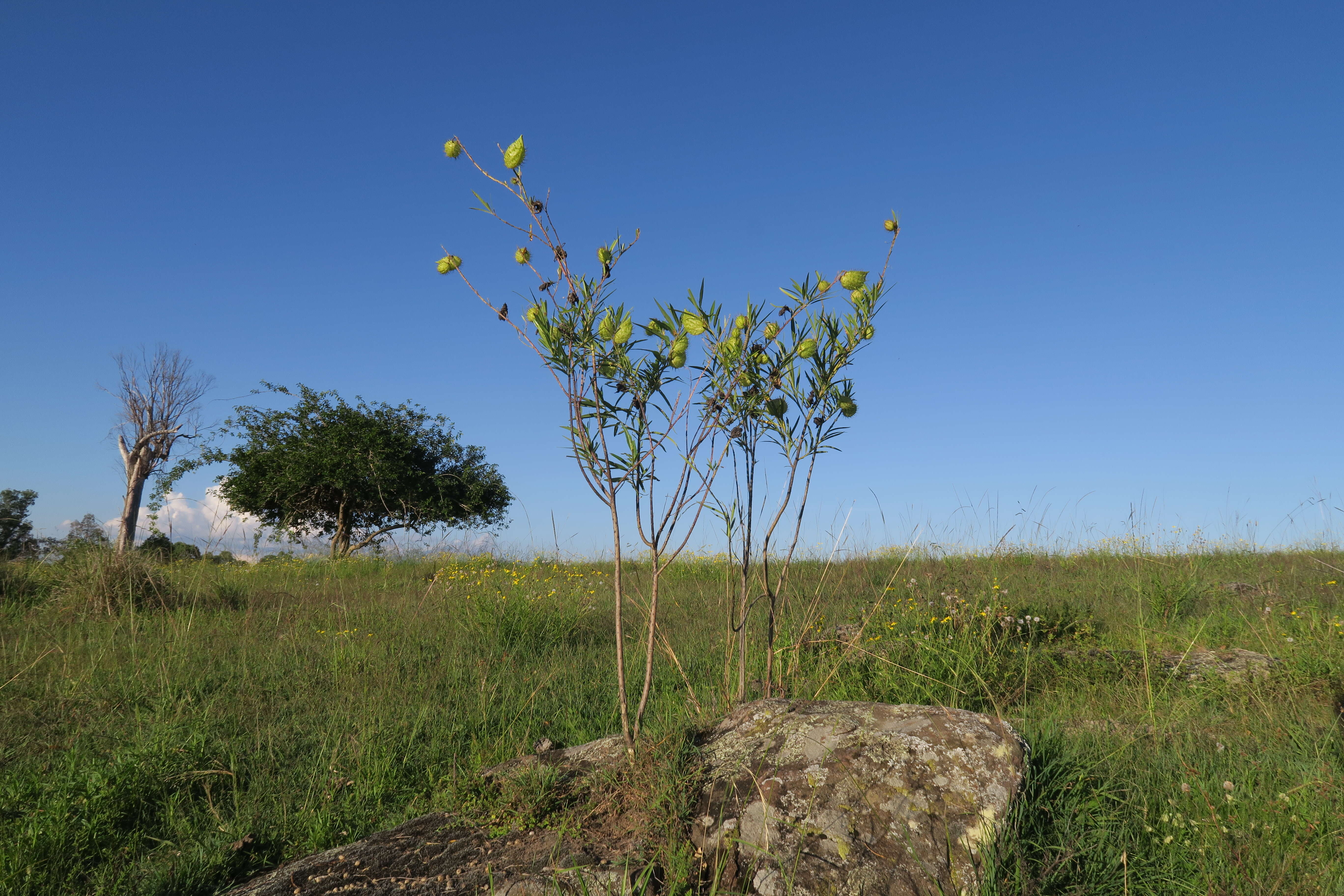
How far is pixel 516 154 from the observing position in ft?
8.43

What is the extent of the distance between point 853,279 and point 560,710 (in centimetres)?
300

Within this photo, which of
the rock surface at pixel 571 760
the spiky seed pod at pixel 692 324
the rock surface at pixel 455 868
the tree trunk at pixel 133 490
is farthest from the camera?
the tree trunk at pixel 133 490

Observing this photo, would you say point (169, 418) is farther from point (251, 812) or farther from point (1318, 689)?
point (1318, 689)

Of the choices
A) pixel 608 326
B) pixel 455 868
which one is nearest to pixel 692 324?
pixel 608 326

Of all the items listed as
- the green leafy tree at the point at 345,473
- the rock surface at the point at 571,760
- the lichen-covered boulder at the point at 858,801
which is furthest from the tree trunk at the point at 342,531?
the lichen-covered boulder at the point at 858,801

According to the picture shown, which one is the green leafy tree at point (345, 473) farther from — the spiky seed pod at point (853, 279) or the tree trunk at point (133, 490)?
the spiky seed pod at point (853, 279)

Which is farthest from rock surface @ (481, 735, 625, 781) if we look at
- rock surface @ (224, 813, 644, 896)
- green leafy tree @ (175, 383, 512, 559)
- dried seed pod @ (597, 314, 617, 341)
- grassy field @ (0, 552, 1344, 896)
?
green leafy tree @ (175, 383, 512, 559)

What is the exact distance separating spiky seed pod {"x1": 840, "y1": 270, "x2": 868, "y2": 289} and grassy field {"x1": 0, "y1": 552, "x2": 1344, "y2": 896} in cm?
187

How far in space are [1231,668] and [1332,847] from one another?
245cm

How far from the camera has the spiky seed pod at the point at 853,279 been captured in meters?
2.79

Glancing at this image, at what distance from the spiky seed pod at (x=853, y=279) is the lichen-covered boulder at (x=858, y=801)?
5.45ft

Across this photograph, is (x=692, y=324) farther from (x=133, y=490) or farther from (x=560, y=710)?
(x=133, y=490)

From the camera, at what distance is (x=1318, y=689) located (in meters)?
4.19

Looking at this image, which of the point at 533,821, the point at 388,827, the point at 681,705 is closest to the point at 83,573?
the point at 388,827
